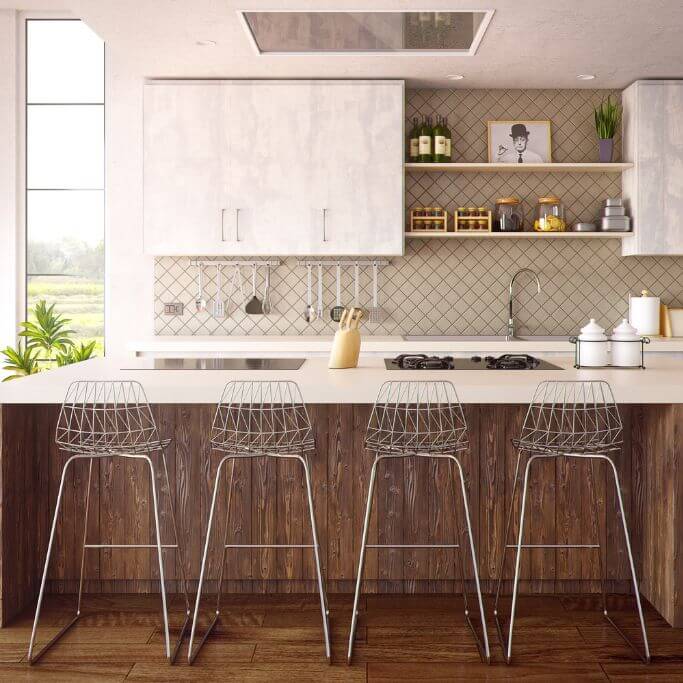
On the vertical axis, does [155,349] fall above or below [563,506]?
above

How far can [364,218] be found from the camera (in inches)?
196

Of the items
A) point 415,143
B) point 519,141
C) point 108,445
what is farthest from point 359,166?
point 108,445

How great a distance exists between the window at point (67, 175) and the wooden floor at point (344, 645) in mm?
2972

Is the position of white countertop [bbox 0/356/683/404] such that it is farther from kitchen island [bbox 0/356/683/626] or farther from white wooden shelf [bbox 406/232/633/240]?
white wooden shelf [bbox 406/232/633/240]

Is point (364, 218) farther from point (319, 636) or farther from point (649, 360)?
point (319, 636)

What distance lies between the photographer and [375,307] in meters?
5.36

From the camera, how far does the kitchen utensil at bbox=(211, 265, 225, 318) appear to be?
5367 mm

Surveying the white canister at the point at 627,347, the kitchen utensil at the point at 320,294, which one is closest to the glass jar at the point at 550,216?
the kitchen utensil at the point at 320,294

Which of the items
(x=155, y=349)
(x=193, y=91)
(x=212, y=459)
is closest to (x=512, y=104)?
(x=193, y=91)

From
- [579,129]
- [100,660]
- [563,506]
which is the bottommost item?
[100,660]

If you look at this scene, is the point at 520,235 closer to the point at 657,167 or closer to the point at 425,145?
the point at 425,145

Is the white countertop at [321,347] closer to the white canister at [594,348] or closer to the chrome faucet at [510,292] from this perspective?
the chrome faucet at [510,292]

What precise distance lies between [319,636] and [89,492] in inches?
40.6

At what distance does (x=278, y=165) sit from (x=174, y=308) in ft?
3.86
